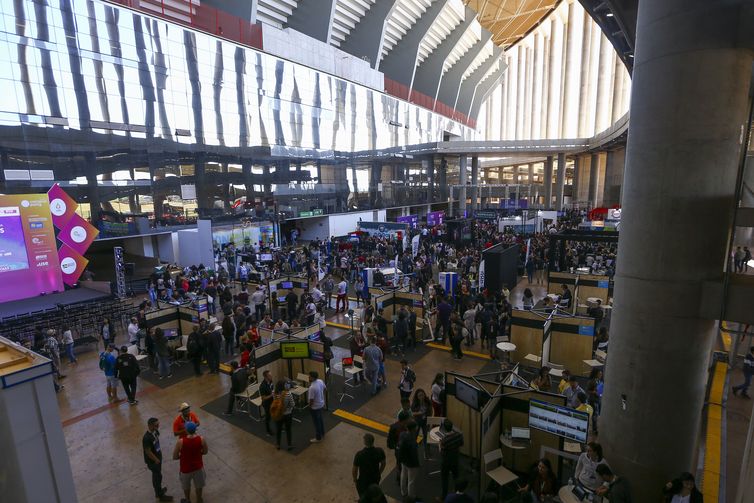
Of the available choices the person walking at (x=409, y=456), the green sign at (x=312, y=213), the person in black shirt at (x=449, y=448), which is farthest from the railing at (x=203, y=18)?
the person in black shirt at (x=449, y=448)

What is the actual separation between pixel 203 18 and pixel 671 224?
32124 mm

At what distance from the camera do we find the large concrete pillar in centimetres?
516

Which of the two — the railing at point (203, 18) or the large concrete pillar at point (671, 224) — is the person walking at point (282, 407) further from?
the railing at point (203, 18)

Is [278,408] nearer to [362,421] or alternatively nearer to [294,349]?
[362,421]

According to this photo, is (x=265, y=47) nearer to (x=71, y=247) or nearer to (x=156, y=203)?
(x=156, y=203)

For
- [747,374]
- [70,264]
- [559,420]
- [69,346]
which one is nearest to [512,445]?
[559,420]

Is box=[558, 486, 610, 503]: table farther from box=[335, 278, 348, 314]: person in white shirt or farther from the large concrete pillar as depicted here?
box=[335, 278, 348, 314]: person in white shirt

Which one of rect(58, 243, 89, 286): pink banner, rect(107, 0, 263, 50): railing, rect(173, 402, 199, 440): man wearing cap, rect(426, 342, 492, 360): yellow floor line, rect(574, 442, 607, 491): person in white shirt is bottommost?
rect(426, 342, 492, 360): yellow floor line

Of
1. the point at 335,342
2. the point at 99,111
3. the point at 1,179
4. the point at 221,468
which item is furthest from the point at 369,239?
the point at 221,468

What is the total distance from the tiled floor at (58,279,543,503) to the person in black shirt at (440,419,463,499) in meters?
1.29

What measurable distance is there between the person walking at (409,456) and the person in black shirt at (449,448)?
42 centimetres

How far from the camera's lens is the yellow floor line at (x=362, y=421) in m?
8.06

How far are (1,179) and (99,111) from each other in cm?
609

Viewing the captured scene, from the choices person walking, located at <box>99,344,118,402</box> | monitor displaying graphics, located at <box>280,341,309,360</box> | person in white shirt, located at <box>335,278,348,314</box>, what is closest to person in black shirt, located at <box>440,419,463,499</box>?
monitor displaying graphics, located at <box>280,341,309,360</box>
